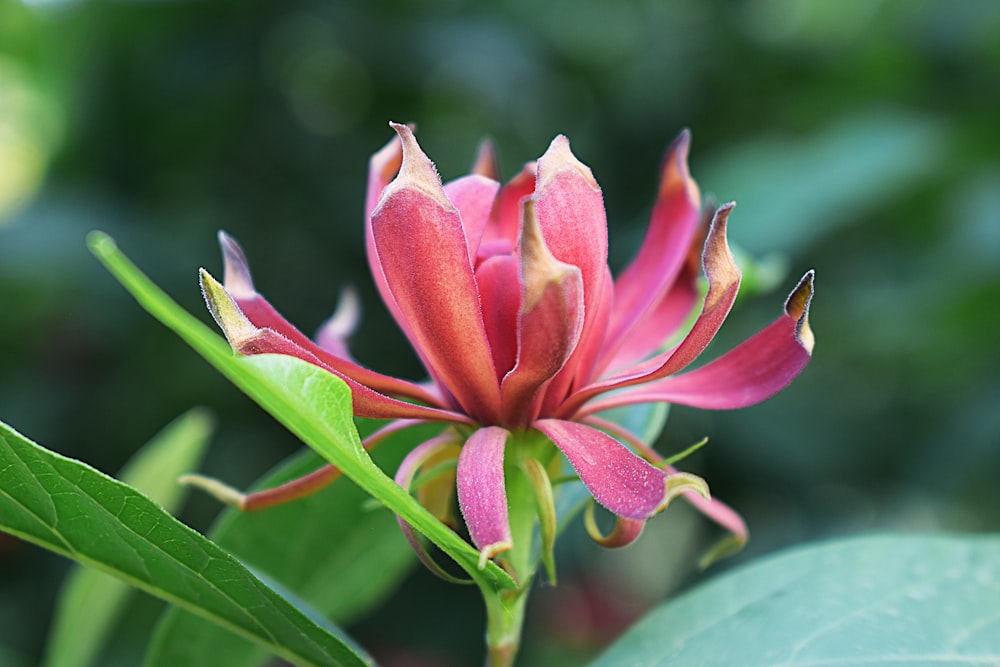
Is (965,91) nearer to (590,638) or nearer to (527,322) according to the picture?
(590,638)

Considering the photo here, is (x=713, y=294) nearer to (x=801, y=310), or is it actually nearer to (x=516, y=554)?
(x=801, y=310)

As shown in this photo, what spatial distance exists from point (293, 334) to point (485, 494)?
19 cm

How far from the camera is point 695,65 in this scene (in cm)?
262

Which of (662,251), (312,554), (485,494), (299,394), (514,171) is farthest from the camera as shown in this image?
(514,171)

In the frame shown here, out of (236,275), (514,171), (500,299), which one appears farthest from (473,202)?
(514,171)

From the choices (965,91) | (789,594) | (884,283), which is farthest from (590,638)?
(789,594)

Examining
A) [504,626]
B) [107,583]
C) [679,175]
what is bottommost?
[107,583]

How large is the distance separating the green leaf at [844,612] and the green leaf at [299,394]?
25 centimetres

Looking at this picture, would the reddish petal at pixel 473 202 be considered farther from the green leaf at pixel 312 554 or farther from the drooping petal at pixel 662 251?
the green leaf at pixel 312 554

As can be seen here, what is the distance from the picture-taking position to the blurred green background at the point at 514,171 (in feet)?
7.44

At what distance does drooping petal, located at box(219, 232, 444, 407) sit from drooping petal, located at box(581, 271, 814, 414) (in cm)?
14

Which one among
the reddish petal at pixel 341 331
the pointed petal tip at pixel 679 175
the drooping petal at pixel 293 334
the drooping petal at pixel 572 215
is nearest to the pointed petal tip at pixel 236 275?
the drooping petal at pixel 293 334

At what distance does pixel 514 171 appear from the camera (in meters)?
2.50

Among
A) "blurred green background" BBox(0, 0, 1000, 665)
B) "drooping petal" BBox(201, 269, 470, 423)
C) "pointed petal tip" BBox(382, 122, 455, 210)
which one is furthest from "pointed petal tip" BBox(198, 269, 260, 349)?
"blurred green background" BBox(0, 0, 1000, 665)
